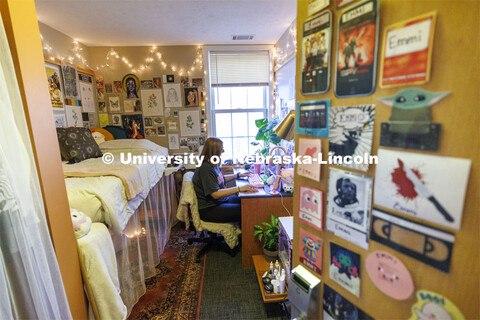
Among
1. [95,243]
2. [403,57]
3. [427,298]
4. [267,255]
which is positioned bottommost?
[267,255]

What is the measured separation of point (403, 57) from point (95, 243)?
61.9 inches

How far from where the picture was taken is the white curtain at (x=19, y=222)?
2.45 feet

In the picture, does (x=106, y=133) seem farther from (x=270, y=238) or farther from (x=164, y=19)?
(x=270, y=238)

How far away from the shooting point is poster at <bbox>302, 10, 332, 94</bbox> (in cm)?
57

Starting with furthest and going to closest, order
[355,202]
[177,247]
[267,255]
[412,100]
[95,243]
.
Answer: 1. [177,247]
2. [267,255]
3. [95,243]
4. [355,202]
5. [412,100]

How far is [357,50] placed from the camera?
50 centimetres

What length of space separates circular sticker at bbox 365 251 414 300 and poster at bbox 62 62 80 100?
11.7 feet

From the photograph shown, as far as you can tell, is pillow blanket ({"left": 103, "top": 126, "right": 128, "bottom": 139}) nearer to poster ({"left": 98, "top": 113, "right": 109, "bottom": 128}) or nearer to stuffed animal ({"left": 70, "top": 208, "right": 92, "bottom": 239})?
poster ({"left": 98, "top": 113, "right": 109, "bottom": 128})

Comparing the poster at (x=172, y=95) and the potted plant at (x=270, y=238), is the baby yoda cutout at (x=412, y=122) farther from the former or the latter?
the poster at (x=172, y=95)

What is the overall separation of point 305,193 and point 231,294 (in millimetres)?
1642

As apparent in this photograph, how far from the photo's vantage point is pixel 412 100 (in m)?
0.42

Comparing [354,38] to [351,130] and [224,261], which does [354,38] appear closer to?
[351,130]

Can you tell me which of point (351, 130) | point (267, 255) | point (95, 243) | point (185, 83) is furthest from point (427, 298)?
point (185, 83)

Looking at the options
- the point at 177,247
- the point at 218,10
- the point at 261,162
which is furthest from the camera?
the point at 261,162
